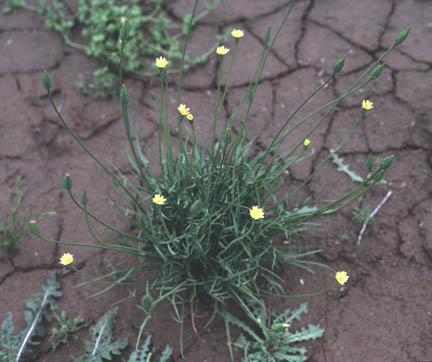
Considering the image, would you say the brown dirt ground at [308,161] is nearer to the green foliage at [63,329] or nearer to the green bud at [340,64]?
the green foliage at [63,329]

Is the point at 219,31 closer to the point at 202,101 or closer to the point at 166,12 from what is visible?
the point at 166,12

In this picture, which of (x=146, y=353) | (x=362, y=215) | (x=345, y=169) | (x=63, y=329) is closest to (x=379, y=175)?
(x=362, y=215)

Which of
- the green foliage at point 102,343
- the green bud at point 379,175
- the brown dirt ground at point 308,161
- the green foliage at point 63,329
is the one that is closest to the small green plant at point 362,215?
the brown dirt ground at point 308,161

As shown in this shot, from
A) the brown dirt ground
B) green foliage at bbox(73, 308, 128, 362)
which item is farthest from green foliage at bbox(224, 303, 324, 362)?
green foliage at bbox(73, 308, 128, 362)

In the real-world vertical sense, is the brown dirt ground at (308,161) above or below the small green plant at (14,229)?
above

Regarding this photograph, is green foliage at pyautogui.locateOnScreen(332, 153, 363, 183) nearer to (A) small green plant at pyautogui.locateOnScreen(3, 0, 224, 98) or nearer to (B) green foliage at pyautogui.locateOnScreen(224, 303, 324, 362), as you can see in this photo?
(B) green foliage at pyautogui.locateOnScreen(224, 303, 324, 362)

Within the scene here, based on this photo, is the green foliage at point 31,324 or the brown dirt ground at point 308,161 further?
the brown dirt ground at point 308,161

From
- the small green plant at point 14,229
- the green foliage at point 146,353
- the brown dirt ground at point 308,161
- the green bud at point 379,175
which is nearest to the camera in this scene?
the green bud at point 379,175
